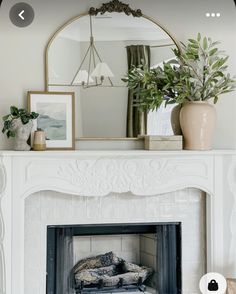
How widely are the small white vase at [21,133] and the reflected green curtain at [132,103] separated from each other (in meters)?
0.63

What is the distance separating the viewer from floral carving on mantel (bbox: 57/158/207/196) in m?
2.99

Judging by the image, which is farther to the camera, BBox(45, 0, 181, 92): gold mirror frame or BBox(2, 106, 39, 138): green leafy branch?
BBox(45, 0, 181, 92): gold mirror frame

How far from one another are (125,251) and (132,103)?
0.96m

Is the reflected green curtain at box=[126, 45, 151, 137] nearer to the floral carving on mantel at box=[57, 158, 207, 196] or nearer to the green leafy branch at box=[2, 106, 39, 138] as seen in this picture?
the floral carving on mantel at box=[57, 158, 207, 196]

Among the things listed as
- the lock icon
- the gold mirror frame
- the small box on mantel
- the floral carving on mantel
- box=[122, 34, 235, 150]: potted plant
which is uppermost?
the gold mirror frame

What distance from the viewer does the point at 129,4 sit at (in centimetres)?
322

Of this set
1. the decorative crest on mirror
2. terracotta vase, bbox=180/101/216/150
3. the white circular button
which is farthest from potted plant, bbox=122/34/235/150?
the white circular button

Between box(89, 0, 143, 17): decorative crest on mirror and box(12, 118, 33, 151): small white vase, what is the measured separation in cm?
82

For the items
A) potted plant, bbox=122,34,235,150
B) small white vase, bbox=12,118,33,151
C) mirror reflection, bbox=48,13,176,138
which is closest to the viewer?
small white vase, bbox=12,118,33,151

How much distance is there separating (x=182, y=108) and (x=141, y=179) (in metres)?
0.50

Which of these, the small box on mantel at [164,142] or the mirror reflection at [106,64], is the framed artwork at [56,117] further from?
the small box on mantel at [164,142]

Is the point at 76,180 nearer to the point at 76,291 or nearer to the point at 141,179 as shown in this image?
the point at 141,179

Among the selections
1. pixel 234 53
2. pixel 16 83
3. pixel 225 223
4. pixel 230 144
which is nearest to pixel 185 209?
pixel 225 223

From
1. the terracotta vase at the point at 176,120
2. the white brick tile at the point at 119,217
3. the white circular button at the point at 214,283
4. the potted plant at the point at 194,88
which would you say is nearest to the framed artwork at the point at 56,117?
the white brick tile at the point at 119,217
